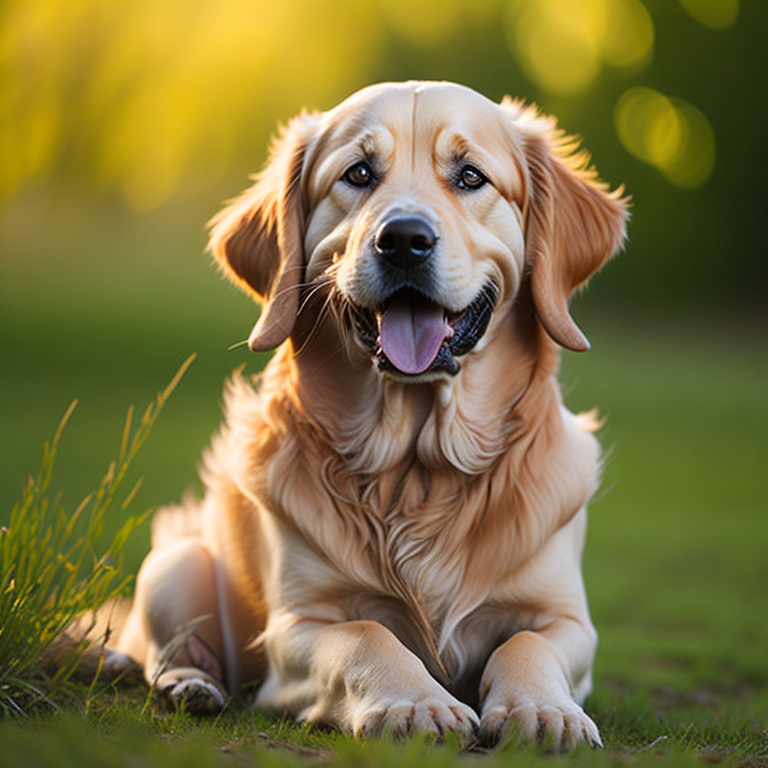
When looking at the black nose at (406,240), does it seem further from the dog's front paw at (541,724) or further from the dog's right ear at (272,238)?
the dog's front paw at (541,724)

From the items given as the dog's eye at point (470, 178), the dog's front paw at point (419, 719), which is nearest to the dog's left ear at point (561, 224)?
the dog's eye at point (470, 178)

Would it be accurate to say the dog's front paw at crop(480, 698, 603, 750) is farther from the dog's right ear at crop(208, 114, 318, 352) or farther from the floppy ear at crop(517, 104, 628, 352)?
the dog's right ear at crop(208, 114, 318, 352)

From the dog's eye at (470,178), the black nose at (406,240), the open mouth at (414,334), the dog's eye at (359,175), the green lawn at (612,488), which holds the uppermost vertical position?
the dog's eye at (470,178)

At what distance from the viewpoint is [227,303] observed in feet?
72.4

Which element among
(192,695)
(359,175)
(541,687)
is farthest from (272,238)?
(541,687)

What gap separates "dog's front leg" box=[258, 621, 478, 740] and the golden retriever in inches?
0.6

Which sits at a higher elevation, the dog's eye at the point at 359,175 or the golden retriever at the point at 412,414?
the dog's eye at the point at 359,175

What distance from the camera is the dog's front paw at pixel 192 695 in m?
4.07

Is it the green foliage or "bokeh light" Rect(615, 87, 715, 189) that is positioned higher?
"bokeh light" Rect(615, 87, 715, 189)

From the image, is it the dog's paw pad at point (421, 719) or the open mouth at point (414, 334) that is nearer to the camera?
the dog's paw pad at point (421, 719)

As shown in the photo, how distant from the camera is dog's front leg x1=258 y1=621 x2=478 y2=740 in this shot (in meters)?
3.38

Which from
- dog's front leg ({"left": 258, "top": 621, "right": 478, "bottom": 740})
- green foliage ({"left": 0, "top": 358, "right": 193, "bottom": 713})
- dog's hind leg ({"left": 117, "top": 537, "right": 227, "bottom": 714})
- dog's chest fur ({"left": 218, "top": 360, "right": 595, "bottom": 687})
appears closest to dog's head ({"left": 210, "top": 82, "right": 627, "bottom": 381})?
dog's chest fur ({"left": 218, "top": 360, "right": 595, "bottom": 687})

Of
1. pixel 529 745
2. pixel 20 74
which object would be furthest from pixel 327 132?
pixel 20 74

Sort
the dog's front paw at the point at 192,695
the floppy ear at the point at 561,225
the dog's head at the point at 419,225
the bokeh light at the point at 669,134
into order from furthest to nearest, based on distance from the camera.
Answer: the bokeh light at the point at 669,134 < the floppy ear at the point at 561,225 < the dog's front paw at the point at 192,695 < the dog's head at the point at 419,225
